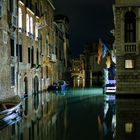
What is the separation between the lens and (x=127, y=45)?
2995cm

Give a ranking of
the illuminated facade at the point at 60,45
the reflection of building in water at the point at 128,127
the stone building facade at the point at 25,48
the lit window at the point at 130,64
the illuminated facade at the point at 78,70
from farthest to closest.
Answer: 1. the illuminated facade at the point at 78,70
2. the illuminated facade at the point at 60,45
3. the lit window at the point at 130,64
4. the stone building facade at the point at 25,48
5. the reflection of building in water at the point at 128,127

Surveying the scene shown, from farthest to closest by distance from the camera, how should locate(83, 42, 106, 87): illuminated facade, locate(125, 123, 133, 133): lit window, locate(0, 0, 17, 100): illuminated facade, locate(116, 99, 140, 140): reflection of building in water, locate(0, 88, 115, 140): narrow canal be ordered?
locate(83, 42, 106, 87): illuminated facade
locate(0, 0, 17, 100): illuminated facade
locate(125, 123, 133, 133): lit window
locate(0, 88, 115, 140): narrow canal
locate(116, 99, 140, 140): reflection of building in water

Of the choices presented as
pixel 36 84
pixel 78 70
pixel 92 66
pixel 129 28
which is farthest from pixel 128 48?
pixel 78 70

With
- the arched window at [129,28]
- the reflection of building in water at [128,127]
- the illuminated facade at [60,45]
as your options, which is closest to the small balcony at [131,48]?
the arched window at [129,28]

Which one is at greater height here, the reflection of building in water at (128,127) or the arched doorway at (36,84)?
the arched doorway at (36,84)

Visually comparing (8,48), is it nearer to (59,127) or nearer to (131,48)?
(131,48)

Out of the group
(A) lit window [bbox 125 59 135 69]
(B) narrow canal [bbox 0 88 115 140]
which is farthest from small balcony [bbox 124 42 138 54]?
(B) narrow canal [bbox 0 88 115 140]

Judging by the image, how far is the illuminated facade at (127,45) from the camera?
29594mm

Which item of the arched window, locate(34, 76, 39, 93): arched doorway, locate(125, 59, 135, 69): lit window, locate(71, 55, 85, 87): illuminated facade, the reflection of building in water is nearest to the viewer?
the reflection of building in water

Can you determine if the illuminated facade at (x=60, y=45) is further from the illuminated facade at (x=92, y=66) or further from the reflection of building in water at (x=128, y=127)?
the reflection of building in water at (x=128, y=127)

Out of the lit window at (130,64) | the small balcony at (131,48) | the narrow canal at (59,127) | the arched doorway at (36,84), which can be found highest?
the small balcony at (131,48)

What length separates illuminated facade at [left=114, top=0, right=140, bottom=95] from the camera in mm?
29594

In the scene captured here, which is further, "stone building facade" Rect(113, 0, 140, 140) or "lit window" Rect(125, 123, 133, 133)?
"stone building facade" Rect(113, 0, 140, 140)

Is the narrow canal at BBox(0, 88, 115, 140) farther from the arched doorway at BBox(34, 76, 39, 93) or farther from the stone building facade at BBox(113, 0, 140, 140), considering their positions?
the arched doorway at BBox(34, 76, 39, 93)
